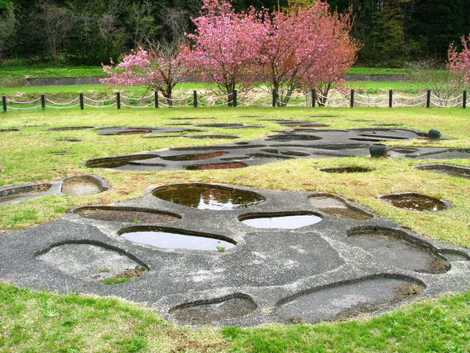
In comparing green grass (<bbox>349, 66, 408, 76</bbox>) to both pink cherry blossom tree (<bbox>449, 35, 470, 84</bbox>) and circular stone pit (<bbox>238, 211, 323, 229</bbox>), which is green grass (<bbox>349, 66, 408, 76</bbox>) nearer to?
pink cherry blossom tree (<bbox>449, 35, 470, 84</bbox>)

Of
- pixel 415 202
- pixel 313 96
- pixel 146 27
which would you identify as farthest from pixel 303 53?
pixel 146 27

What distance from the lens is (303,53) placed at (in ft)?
87.9

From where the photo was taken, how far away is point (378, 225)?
7.24m

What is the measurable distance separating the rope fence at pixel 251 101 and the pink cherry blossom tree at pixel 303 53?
2.88 feet

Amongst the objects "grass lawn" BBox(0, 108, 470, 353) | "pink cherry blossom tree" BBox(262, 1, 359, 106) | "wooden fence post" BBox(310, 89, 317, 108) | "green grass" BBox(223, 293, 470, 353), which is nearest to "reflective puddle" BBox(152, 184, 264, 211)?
"grass lawn" BBox(0, 108, 470, 353)

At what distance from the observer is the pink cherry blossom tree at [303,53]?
88.0 feet

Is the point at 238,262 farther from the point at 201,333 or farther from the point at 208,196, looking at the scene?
the point at 208,196

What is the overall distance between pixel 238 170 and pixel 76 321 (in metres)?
6.68

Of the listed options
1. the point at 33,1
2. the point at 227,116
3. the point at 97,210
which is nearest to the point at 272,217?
the point at 97,210

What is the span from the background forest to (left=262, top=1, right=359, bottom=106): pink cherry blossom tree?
13827mm

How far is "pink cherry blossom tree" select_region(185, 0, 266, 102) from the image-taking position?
87.1ft

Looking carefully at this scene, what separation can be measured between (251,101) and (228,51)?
4.52 meters

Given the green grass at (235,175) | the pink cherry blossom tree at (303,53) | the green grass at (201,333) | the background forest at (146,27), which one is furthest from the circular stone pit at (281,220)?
the background forest at (146,27)

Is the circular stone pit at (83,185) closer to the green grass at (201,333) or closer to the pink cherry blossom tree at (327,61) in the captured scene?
the green grass at (201,333)
